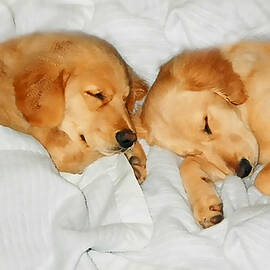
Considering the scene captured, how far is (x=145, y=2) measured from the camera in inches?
55.3

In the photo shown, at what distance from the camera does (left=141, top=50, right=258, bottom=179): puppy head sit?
1362 mm

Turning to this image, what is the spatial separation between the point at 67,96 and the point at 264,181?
0.46m

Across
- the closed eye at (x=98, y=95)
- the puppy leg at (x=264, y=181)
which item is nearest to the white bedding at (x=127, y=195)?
the puppy leg at (x=264, y=181)

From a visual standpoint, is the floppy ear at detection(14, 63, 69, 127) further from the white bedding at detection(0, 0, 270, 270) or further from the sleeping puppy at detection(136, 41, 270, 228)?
the sleeping puppy at detection(136, 41, 270, 228)

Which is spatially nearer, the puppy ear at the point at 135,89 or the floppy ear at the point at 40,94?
the floppy ear at the point at 40,94

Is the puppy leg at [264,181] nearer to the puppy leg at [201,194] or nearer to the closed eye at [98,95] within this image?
the puppy leg at [201,194]

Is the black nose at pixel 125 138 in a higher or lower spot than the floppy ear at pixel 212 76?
lower

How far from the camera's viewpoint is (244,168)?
52.6 inches

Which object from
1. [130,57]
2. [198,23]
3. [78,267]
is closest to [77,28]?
[130,57]

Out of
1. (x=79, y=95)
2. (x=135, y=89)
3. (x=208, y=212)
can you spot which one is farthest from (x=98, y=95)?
(x=208, y=212)

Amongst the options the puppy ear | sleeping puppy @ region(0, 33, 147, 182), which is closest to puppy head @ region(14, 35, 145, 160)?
sleeping puppy @ region(0, 33, 147, 182)

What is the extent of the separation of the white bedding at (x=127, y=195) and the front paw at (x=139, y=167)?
17 millimetres

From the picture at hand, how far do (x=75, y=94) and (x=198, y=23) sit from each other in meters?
0.34

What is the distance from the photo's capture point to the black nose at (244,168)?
52.6 inches
